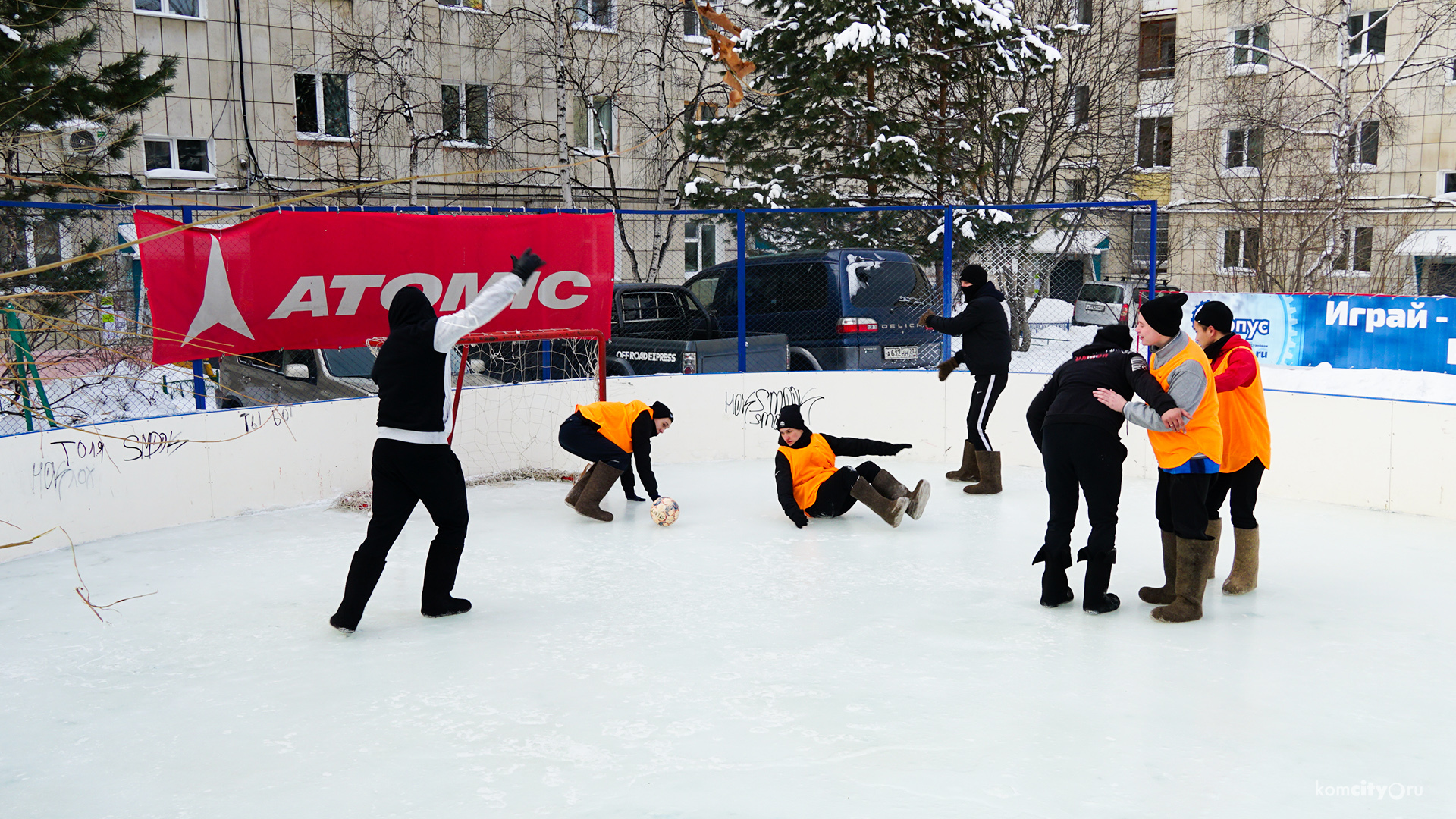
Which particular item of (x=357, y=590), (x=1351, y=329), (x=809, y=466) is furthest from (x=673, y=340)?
(x=1351, y=329)

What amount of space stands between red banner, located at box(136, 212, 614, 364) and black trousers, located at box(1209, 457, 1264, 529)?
4047 millimetres

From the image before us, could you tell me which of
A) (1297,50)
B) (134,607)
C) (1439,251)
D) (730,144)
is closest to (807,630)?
(134,607)

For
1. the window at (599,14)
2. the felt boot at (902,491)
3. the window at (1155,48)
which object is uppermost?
the window at (1155,48)

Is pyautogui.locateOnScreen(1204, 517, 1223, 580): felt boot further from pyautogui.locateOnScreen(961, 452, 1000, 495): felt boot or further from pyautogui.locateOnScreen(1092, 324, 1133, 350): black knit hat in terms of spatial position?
pyautogui.locateOnScreen(961, 452, 1000, 495): felt boot

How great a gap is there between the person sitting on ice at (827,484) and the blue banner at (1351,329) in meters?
7.67

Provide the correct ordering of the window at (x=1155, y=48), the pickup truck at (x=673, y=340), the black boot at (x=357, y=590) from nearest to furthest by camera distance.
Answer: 1. the black boot at (x=357, y=590)
2. the pickup truck at (x=673, y=340)
3. the window at (x=1155, y=48)

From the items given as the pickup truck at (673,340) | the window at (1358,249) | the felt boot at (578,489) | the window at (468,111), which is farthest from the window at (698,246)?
the window at (1358,249)

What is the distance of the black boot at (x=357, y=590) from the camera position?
16.7ft

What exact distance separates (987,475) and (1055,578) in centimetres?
294

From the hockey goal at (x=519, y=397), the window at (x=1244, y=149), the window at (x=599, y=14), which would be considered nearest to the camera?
the hockey goal at (x=519, y=397)

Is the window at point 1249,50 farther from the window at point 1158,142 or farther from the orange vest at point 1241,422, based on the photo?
the orange vest at point 1241,422

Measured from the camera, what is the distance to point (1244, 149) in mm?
22688

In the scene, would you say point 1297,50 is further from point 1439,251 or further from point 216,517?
point 216,517

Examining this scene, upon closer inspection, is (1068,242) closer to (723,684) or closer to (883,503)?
(883,503)
